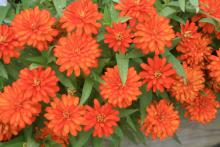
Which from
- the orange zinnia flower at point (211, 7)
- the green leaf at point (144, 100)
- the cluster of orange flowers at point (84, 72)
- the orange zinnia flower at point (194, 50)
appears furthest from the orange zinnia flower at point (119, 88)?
the orange zinnia flower at point (211, 7)

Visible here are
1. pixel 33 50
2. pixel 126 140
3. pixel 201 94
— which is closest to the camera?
pixel 33 50

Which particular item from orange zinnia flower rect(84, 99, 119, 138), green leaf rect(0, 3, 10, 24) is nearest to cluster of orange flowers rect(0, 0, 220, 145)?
orange zinnia flower rect(84, 99, 119, 138)

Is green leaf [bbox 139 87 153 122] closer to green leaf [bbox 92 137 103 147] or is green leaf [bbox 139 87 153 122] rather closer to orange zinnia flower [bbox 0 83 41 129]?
green leaf [bbox 92 137 103 147]

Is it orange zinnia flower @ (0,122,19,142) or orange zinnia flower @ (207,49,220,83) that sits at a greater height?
orange zinnia flower @ (207,49,220,83)

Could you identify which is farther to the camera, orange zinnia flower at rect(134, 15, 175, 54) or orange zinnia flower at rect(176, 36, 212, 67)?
orange zinnia flower at rect(176, 36, 212, 67)

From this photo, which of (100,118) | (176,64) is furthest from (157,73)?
(100,118)

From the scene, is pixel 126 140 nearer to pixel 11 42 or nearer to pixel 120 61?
pixel 120 61

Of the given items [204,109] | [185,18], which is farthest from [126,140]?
Answer: [185,18]
